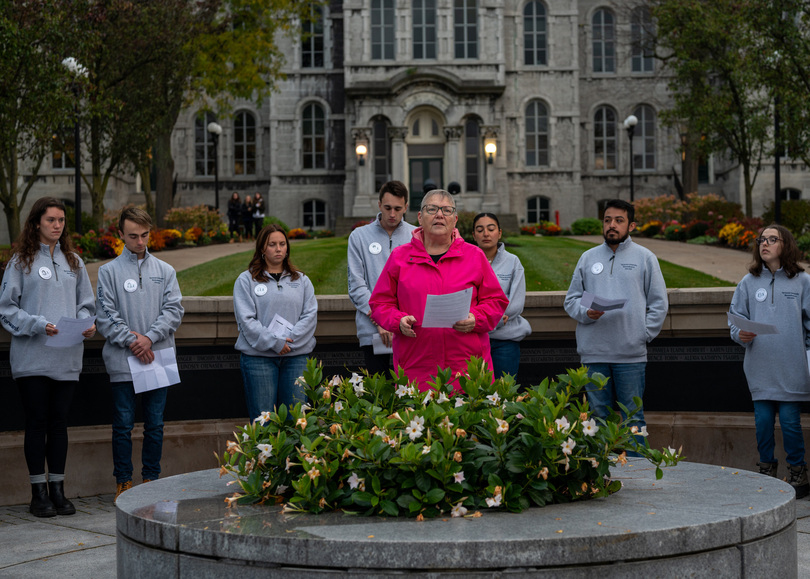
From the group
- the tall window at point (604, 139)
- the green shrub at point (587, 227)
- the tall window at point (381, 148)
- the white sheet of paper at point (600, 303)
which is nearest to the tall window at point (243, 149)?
the tall window at point (381, 148)

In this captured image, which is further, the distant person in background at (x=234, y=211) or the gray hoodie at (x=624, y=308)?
the distant person in background at (x=234, y=211)

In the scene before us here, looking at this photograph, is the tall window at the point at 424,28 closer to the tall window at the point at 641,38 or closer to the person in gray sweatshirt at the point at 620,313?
the tall window at the point at 641,38

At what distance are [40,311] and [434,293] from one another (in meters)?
3.16

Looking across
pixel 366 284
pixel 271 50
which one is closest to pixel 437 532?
pixel 366 284

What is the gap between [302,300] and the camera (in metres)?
7.48

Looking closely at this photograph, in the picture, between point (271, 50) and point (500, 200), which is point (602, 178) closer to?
point (500, 200)

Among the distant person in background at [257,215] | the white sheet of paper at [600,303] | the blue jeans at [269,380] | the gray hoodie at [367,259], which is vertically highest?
the distant person in background at [257,215]

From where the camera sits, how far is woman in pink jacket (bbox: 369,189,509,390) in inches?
226

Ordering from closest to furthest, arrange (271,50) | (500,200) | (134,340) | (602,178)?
1. (134,340)
2. (271,50)
3. (500,200)
4. (602,178)

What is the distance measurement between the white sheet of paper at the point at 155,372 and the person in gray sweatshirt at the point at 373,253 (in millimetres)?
1444

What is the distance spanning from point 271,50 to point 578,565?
29.8 m

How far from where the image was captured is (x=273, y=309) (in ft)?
24.2

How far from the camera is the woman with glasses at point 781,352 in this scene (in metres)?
7.37

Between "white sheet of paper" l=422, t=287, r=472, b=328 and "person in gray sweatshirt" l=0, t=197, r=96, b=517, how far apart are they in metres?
2.89
